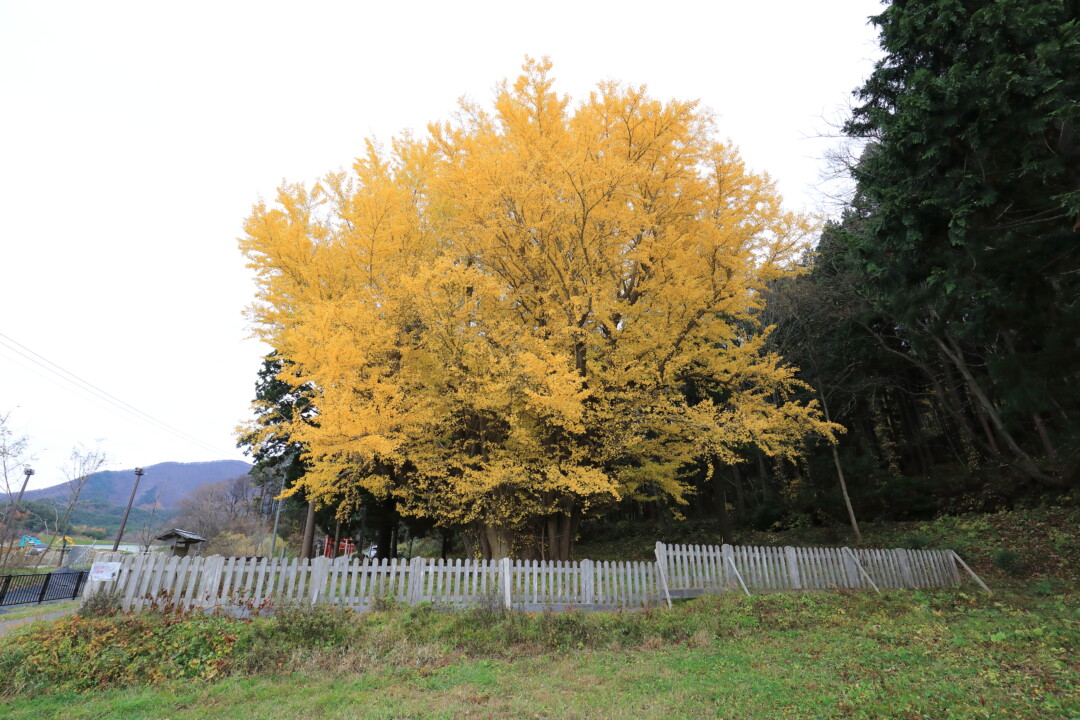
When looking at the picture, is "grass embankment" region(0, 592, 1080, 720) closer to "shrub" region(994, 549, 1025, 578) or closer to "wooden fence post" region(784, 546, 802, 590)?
"wooden fence post" region(784, 546, 802, 590)

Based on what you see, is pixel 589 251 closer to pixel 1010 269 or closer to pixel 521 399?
pixel 521 399

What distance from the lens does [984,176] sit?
301 inches

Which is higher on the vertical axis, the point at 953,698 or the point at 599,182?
the point at 599,182

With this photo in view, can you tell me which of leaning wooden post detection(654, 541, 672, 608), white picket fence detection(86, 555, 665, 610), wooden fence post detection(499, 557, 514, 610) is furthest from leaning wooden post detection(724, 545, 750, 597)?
wooden fence post detection(499, 557, 514, 610)

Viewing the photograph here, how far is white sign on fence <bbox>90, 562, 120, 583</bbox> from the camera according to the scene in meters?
7.92

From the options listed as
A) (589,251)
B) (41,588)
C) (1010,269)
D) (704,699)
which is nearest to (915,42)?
(1010,269)

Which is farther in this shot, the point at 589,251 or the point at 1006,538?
the point at 1006,538

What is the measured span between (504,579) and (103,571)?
6136mm

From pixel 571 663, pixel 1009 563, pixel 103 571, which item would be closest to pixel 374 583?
pixel 103 571

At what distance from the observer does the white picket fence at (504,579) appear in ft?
27.5

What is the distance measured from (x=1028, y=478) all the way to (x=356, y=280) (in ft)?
65.7

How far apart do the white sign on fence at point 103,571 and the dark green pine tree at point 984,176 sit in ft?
42.0

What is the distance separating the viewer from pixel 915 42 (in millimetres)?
8422

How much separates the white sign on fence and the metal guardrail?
7.99 metres
